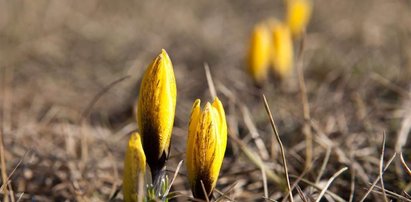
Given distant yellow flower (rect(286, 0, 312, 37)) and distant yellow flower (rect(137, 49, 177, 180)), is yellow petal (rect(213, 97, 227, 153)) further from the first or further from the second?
distant yellow flower (rect(286, 0, 312, 37))

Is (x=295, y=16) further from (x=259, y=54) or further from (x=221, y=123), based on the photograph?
(x=221, y=123)

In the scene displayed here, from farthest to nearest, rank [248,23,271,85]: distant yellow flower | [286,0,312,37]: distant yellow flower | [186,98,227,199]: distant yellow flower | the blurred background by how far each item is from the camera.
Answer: [286,0,312,37]: distant yellow flower
[248,23,271,85]: distant yellow flower
the blurred background
[186,98,227,199]: distant yellow flower

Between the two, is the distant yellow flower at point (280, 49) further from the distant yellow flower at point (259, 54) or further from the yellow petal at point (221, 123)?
the yellow petal at point (221, 123)

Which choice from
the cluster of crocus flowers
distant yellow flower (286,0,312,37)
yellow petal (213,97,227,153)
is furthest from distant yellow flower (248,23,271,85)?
yellow petal (213,97,227,153)

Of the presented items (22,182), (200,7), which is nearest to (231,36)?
(200,7)

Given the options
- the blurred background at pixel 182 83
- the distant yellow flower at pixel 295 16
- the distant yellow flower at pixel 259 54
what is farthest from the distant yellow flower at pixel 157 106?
the distant yellow flower at pixel 295 16

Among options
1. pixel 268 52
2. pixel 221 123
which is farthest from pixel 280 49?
pixel 221 123

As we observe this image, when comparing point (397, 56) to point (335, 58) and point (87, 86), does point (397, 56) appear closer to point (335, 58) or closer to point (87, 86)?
point (335, 58)

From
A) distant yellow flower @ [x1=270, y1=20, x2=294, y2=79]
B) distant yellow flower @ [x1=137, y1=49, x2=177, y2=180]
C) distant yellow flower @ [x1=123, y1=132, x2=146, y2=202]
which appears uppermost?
distant yellow flower @ [x1=137, y1=49, x2=177, y2=180]
